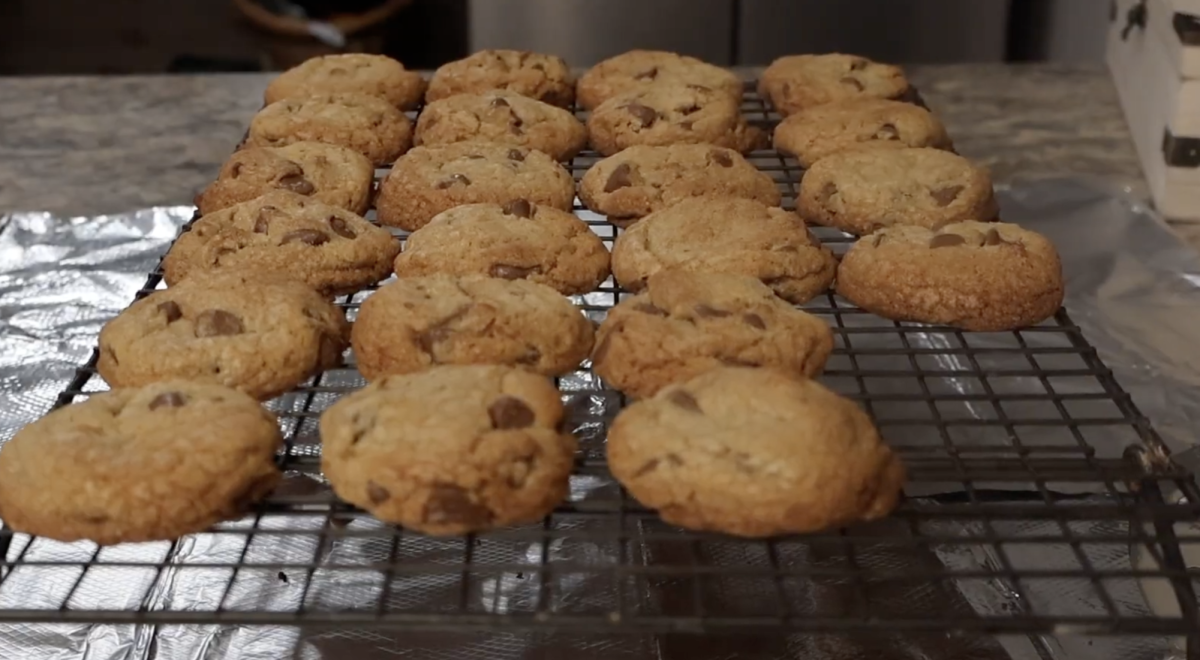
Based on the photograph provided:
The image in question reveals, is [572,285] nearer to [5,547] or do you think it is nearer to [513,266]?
[513,266]

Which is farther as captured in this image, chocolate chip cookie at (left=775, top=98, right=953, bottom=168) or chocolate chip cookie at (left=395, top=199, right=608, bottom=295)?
chocolate chip cookie at (left=775, top=98, right=953, bottom=168)

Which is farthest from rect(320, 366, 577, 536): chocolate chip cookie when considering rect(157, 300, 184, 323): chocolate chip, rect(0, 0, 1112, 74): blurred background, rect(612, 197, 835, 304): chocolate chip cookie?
rect(0, 0, 1112, 74): blurred background

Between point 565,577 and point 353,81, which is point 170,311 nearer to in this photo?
point 565,577

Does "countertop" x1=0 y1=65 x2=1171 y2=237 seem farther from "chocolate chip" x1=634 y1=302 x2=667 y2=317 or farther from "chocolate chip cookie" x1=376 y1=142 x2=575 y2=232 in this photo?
"chocolate chip" x1=634 y1=302 x2=667 y2=317

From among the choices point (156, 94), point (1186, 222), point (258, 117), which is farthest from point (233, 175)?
point (1186, 222)

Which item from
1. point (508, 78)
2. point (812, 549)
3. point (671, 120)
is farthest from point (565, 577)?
point (508, 78)

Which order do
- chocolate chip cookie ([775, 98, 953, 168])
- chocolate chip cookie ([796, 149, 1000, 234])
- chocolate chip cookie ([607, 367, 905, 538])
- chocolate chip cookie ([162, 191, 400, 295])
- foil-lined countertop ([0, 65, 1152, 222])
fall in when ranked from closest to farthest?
chocolate chip cookie ([607, 367, 905, 538]) → chocolate chip cookie ([162, 191, 400, 295]) → chocolate chip cookie ([796, 149, 1000, 234]) → chocolate chip cookie ([775, 98, 953, 168]) → foil-lined countertop ([0, 65, 1152, 222])

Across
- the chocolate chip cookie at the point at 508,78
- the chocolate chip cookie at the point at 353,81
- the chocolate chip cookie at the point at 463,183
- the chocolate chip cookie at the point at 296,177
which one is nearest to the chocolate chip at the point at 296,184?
the chocolate chip cookie at the point at 296,177
